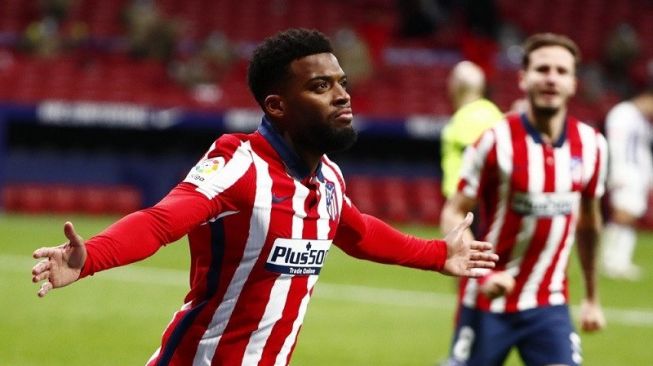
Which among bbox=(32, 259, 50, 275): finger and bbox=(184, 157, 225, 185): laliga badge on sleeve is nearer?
bbox=(32, 259, 50, 275): finger

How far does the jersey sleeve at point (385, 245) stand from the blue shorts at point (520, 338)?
119 cm

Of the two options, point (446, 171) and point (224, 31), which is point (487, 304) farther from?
point (224, 31)

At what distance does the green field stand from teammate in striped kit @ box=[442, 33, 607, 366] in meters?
3.84

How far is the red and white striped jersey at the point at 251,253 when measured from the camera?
458 centimetres

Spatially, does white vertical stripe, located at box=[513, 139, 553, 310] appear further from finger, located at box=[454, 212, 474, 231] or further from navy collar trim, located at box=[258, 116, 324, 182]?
navy collar trim, located at box=[258, 116, 324, 182]

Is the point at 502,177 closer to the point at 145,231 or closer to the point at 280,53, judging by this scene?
the point at 280,53

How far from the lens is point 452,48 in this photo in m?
28.2

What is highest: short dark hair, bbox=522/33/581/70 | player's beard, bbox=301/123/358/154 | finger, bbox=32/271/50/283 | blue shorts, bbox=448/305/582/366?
short dark hair, bbox=522/33/581/70

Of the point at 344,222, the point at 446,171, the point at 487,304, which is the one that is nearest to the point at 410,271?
the point at 446,171

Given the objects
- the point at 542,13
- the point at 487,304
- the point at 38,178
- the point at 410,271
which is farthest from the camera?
the point at 542,13

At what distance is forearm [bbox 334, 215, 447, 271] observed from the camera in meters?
5.25

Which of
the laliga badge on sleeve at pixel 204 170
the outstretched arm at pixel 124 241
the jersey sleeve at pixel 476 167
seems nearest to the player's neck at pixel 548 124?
the jersey sleeve at pixel 476 167

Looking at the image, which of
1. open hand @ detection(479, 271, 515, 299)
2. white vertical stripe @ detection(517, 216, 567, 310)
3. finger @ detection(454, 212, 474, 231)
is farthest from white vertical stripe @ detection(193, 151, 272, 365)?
white vertical stripe @ detection(517, 216, 567, 310)

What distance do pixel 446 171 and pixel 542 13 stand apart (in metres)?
19.9
